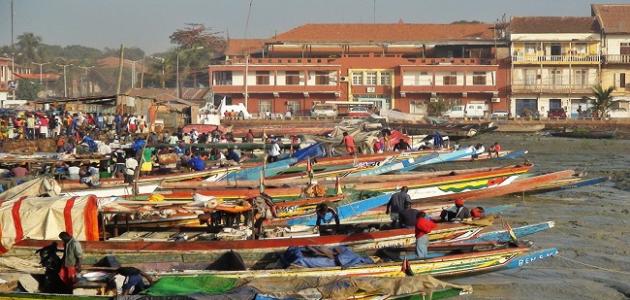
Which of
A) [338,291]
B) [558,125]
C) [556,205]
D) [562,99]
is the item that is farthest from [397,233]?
[562,99]

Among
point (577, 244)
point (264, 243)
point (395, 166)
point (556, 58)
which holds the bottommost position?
point (577, 244)

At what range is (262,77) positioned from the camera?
212 ft

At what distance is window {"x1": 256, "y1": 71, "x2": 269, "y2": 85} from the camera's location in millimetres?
64500

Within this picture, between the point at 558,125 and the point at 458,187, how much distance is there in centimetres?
3397

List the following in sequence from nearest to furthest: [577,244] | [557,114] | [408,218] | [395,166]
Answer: [408,218] → [577,244] → [395,166] → [557,114]

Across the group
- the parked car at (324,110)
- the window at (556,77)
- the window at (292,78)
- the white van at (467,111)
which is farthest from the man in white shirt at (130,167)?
the window at (556,77)

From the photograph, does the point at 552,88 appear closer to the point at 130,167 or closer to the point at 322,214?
the point at 130,167

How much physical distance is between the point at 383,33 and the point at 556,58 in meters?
12.7

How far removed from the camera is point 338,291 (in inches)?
468

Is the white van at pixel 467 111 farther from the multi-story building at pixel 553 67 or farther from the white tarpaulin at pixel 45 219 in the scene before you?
the white tarpaulin at pixel 45 219

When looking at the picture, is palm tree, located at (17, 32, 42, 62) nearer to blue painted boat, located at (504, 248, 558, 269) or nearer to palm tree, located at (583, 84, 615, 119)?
palm tree, located at (583, 84, 615, 119)

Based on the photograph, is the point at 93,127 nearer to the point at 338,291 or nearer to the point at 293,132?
the point at 293,132

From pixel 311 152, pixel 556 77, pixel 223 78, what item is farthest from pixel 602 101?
pixel 311 152

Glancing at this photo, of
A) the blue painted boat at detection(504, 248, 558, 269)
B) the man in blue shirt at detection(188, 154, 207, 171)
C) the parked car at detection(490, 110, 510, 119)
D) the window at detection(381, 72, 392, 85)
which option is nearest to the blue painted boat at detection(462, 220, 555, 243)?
the blue painted boat at detection(504, 248, 558, 269)
